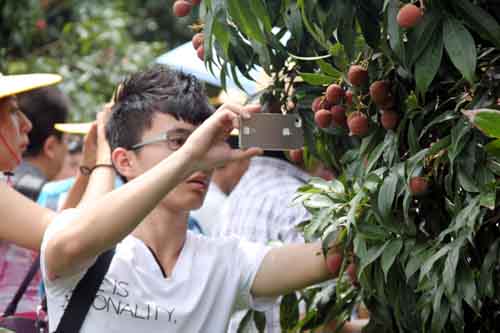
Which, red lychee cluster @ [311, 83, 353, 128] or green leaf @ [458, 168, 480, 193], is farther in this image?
red lychee cluster @ [311, 83, 353, 128]

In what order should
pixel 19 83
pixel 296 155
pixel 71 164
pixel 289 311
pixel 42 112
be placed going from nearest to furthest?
pixel 296 155, pixel 289 311, pixel 19 83, pixel 42 112, pixel 71 164

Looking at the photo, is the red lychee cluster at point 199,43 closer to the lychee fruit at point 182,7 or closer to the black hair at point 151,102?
the lychee fruit at point 182,7

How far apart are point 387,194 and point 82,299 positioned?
0.86m

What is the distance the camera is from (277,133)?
2619 millimetres

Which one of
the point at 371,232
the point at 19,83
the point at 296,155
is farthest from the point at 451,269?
the point at 19,83

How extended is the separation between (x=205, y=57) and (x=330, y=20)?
28cm

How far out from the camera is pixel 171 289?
2838mm

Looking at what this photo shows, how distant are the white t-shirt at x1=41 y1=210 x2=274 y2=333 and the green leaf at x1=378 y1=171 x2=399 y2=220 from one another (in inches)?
27.0

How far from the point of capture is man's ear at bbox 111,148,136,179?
3039mm

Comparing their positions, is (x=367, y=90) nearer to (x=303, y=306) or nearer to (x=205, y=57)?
(x=205, y=57)

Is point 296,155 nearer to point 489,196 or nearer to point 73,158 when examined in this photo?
point 489,196

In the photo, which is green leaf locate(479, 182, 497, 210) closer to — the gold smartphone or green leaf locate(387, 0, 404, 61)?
green leaf locate(387, 0, 404, 61)

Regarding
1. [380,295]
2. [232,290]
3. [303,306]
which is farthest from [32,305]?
[380,295]

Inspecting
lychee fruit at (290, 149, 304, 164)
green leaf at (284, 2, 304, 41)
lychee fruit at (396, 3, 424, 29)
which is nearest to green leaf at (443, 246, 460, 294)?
lychee fruit at (396, 3, 424, 29)
